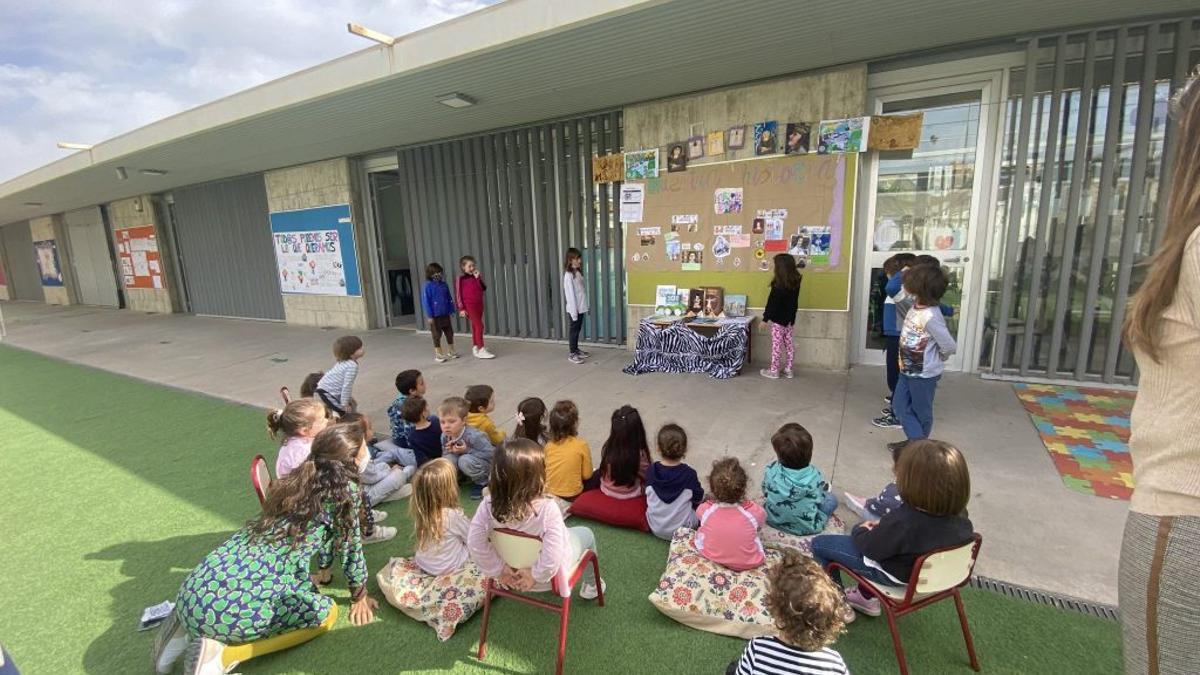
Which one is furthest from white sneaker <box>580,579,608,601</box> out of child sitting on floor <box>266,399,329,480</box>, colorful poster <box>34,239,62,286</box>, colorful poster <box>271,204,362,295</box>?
colorful poster <box>34,239,62,286</box>

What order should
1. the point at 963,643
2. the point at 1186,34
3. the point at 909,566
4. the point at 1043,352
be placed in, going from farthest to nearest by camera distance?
the point at 1043,352, the point at 1186,34, the point at 963,643, the point at 909,566

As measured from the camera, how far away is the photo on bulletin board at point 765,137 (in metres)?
6.01

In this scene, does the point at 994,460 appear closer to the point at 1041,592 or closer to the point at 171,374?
the point at 1041,592

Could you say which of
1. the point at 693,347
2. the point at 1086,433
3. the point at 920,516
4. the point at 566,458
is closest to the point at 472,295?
the point at 693,347

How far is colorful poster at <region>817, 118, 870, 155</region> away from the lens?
5590mm

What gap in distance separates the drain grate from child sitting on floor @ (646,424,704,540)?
4.51 feet

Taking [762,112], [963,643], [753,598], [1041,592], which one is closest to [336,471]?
[753,598]

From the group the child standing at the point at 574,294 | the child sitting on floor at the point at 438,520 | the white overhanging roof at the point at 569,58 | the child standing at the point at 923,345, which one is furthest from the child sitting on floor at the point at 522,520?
the child standing at the point at 574,294

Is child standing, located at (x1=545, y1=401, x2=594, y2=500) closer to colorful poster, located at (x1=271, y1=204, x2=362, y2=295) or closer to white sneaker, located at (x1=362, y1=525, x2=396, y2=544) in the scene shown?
white sneaker, located at (x1=362, y1=525, x2=396, y2=544)

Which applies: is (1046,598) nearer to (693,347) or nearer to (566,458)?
(566,458)

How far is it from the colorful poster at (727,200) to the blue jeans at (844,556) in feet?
15.3

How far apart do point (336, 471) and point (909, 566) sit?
2.41m

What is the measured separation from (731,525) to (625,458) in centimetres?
77

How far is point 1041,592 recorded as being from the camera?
8.22 ft
